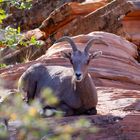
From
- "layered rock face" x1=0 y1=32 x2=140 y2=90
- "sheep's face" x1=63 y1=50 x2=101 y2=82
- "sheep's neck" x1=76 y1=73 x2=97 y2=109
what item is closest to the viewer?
"sheep's face" x1=63 y1=50 x2=101 y2=82

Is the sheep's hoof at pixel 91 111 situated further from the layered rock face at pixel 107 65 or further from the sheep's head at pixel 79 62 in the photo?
the layered rock face at pixel 107 65

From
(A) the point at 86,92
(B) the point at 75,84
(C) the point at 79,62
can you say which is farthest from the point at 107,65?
(C) the point at 79,62

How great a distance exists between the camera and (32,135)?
8.27ft

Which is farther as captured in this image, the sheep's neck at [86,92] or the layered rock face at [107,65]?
the layered rock face at [107,65]

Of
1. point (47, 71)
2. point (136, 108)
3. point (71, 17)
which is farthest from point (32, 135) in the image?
point (71, 17)

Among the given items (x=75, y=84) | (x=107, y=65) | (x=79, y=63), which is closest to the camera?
(x=79, y=63)

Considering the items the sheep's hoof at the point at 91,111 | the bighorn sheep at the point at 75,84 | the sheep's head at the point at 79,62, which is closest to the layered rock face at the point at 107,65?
the bighorn sheep at the point at 75,84

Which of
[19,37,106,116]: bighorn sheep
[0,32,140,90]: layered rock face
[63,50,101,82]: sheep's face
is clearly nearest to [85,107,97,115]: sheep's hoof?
[19,37,106,116]: bighorn sheep

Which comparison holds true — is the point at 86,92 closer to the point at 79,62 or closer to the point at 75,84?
the point at 75,84

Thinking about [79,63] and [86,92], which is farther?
[86,92]

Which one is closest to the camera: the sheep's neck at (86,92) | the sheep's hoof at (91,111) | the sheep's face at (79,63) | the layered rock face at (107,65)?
the sheep's face at (79,63)

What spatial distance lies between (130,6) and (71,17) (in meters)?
2.86

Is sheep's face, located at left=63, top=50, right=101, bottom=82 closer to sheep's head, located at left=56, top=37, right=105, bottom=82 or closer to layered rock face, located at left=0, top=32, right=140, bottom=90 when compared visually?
sheep's head, located at left=56, top=37, right=105, bottom=82

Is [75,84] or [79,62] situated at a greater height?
[79,62]
